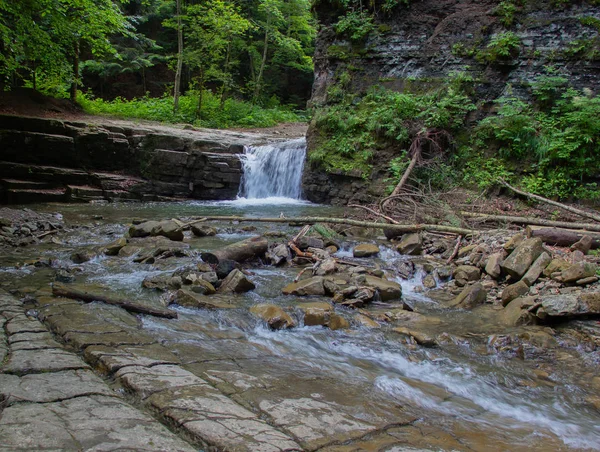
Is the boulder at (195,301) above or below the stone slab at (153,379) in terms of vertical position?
below

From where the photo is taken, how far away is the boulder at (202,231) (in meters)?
9.20

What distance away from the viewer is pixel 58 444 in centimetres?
192

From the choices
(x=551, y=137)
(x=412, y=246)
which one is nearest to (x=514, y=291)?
(x=412, y=246)

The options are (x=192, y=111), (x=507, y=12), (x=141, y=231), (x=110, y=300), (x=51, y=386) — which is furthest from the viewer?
(x=192, y=111)

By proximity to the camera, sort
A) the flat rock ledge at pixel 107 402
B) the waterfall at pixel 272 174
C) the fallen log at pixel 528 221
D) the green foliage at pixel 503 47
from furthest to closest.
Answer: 1. the waterfall at pixel 272 174
2. the green foliage at pixel 503 47
3. the fallen log at pixel 528 221
4. the flat rock ledge at pixel 107 402

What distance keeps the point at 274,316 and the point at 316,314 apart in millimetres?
489

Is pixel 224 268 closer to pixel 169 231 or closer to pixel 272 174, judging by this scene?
pixel 169 231

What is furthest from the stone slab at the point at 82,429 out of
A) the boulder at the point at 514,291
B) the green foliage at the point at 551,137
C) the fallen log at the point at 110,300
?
the green foliage at the point at 551,137

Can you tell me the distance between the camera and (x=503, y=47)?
12.8 m

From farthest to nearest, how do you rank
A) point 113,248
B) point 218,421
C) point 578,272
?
point 113,248, point 578,272, point 218,421

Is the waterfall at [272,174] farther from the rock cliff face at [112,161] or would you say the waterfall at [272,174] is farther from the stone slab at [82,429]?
the stone slab at [82,429]

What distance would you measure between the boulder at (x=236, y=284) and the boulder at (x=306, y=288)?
0.50 meters

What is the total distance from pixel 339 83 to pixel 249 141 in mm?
4222

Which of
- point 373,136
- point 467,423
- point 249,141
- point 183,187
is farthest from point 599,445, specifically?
point 249,141
